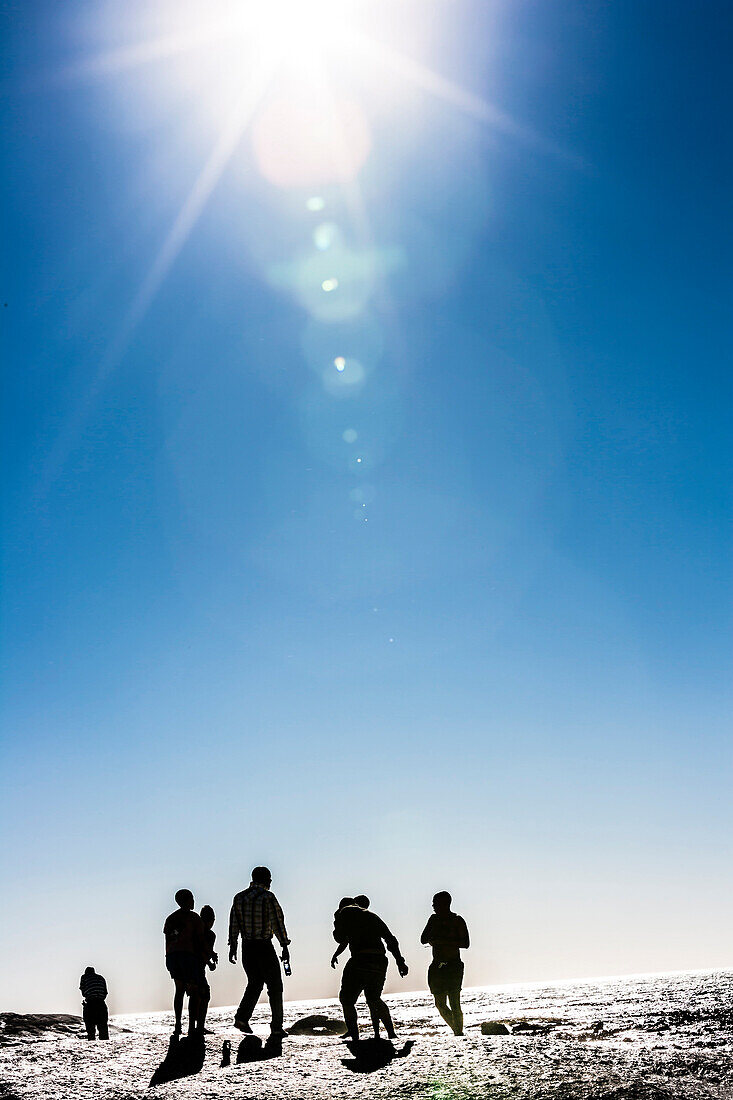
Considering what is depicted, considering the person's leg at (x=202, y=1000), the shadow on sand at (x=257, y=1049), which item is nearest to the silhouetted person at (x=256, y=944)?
the person's leg at (x=202, y=1000)

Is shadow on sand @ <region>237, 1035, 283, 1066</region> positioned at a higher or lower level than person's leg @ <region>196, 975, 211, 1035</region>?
lower

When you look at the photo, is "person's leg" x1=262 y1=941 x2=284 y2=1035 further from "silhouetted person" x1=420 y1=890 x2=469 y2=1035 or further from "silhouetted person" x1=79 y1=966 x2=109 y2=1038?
"silhouetted person" x1=79 y1=966 x2=109 y2=1038

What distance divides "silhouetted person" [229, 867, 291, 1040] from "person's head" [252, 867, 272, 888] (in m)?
0.19

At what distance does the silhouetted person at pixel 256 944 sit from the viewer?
35.1 ft

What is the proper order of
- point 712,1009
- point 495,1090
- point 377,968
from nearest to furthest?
point 495,1090, point 377,968, point 712,1009

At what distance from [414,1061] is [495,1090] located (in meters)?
1.47

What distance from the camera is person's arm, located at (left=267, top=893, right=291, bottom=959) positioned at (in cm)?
1084

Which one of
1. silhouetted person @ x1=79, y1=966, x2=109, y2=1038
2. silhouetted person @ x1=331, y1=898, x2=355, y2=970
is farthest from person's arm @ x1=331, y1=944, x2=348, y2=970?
silhouetted person @ x1=79, y1=966, x2=109, y2=1038

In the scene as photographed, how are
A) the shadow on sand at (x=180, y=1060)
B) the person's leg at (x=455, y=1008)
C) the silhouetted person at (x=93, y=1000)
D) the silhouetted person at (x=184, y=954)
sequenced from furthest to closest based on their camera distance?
the silhouetted person at (x=93, y=1000)
the person's leg at (x=455, y=1008)
the silhouetted person at (x=184, y=954)
the shadow on sand at (x=180, y=1060)

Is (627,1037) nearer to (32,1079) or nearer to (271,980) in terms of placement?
(271,980)

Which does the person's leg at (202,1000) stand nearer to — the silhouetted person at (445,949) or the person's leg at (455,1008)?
the silhouetted person at (445,949)

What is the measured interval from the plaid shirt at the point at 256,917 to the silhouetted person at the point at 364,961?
0.90 m

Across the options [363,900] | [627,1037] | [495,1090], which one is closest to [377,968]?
[363,900]

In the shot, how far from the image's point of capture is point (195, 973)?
1065 cm
